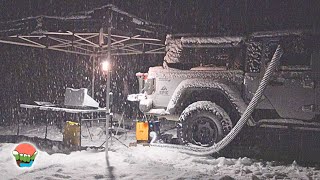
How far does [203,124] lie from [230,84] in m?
1.11

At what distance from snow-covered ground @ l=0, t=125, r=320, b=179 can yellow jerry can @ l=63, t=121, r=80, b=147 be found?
16.8 inches

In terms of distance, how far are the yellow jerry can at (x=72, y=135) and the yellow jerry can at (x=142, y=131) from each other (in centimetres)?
145

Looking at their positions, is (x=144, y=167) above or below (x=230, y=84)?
below

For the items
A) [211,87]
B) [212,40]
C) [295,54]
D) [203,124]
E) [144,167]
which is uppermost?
[212,40]

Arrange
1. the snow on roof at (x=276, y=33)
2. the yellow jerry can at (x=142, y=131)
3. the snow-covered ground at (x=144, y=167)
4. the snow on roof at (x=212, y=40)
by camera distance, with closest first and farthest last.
Result: the snow-covered ground at (x=144, y=167) < the snow on roof at (x=276, y=33) < the snow on roof at (x=212, y=40) < the yellow jerry can at (x=142, y=131)

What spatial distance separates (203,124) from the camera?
26.4 ft

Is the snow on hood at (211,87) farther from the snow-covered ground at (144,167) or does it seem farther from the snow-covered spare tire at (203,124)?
the snow-covered ground at (144,167)

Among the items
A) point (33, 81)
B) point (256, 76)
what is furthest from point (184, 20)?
point (256, 76)

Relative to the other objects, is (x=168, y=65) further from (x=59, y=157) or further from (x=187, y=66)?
(x=59, y=157)

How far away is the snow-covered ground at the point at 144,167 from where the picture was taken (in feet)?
19.2

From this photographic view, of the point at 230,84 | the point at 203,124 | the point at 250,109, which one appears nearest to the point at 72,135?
the point at 203,124

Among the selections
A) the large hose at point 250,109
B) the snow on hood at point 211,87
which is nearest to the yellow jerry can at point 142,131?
the snow on hood at point 211,87

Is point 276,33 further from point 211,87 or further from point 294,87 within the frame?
point 211,87

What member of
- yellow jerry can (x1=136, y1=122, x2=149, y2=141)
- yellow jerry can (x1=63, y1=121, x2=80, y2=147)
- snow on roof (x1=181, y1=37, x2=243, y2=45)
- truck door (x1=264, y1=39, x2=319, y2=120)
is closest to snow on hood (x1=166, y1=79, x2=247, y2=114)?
truck door (x1=264, y1=39, x2=319, y2=120)
